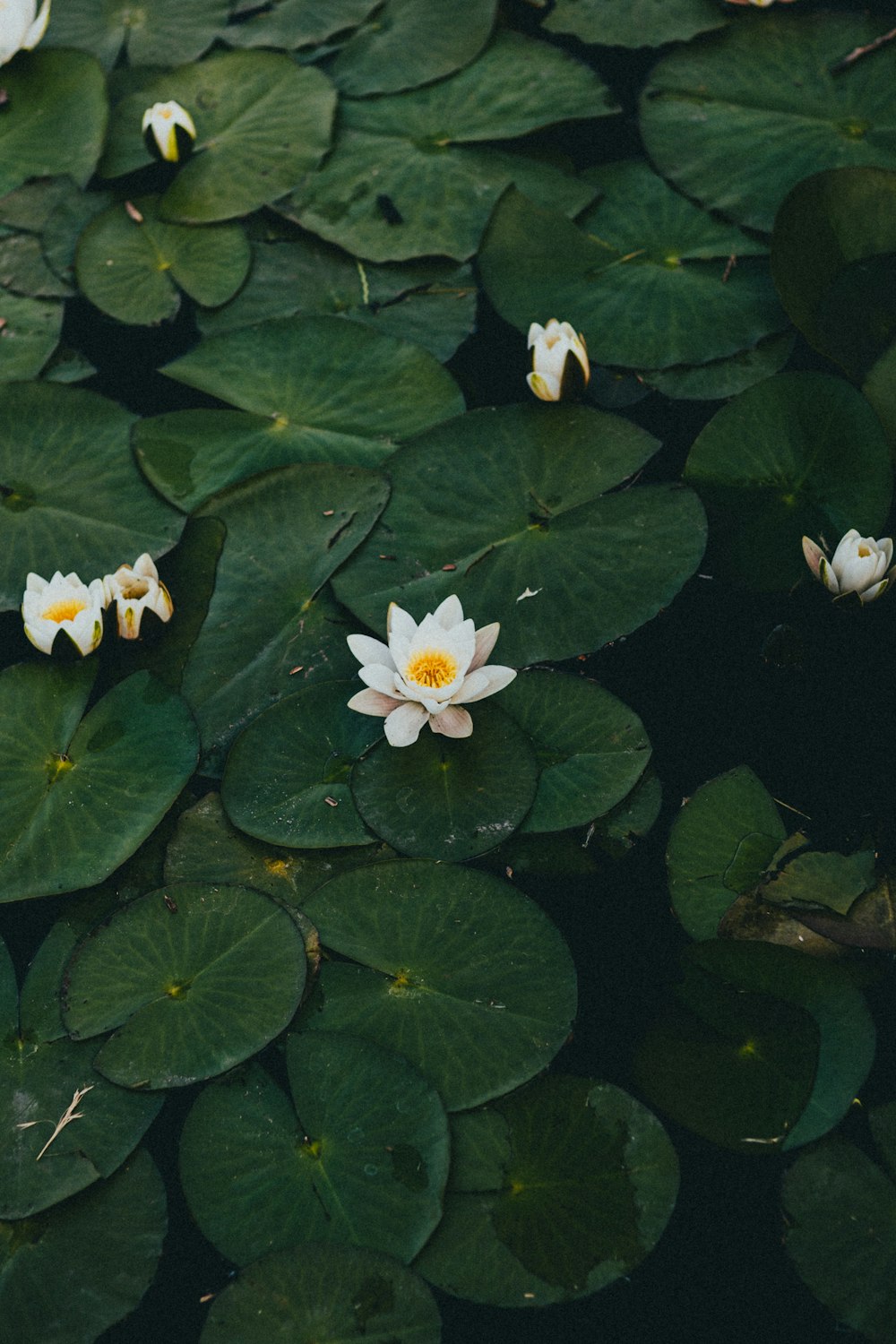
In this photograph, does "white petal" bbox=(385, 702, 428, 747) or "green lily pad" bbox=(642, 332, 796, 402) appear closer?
"white petal" bbox=(385, 702, 428, 747)

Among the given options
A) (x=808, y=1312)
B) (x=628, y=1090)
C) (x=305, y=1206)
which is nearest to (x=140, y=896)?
(x=305, y=1206)

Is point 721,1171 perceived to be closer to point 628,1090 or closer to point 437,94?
point 628,1090

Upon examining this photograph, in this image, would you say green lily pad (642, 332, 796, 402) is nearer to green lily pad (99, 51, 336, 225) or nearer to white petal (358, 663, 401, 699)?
white petal (358, 663, 401, 699)

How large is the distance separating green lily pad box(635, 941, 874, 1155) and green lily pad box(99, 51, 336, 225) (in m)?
2.71

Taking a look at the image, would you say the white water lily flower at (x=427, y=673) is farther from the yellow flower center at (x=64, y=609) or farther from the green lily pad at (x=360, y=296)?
the green lily pad at (x=360, y=296)

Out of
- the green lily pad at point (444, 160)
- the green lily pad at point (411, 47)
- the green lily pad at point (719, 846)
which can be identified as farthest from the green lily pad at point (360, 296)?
the green lily pad at point (719, 846)

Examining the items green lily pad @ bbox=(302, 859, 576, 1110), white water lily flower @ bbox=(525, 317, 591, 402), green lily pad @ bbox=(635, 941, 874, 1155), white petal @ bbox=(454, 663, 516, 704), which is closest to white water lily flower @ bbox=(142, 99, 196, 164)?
white water lily flower @ bbox=(525, 317, 591, 402)

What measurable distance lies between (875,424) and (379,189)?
1734mm

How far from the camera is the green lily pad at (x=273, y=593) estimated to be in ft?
8.19

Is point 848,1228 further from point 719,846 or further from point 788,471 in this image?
point 788,471

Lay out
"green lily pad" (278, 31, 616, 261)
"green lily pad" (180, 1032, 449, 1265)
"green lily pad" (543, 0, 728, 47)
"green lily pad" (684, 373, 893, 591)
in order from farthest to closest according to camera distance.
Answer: "green lily pad" (543, 0, 728, 47) → "green lily pad" (278, 31, 616, 261) → "green lily pad" (684, 373, 893, 591) → "green lily pad" (180, 1032, 449, 1265)

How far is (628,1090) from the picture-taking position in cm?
201

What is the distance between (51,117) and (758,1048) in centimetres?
360

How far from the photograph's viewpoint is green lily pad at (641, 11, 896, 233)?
124 inches
